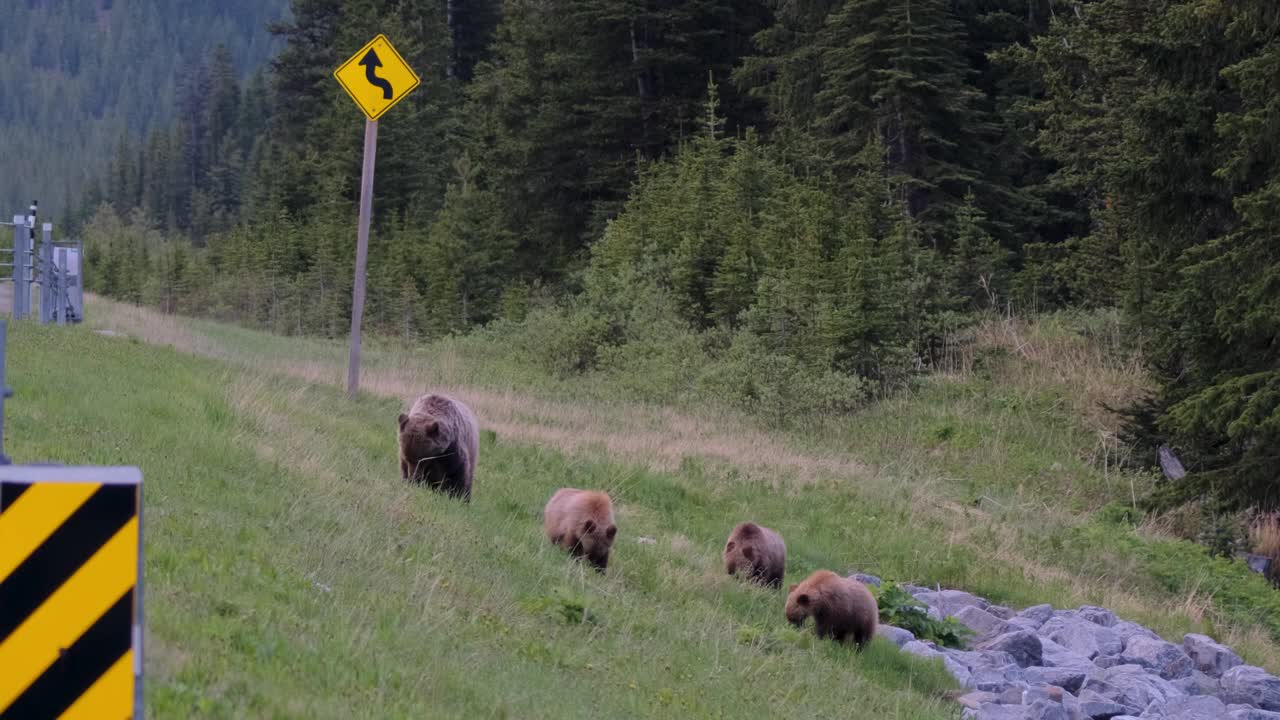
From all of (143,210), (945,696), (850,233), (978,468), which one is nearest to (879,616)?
(945,696)

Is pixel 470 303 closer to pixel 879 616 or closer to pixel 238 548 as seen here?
pixel 879 616

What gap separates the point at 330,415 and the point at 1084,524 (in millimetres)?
10411

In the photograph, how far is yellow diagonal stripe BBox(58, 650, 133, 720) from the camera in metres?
3.72

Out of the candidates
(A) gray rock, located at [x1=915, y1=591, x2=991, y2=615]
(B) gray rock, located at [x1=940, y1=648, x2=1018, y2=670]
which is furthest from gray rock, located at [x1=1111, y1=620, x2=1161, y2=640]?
(B) gray rock, located at [x1=940, y1=648, x2=1018, y2=670]

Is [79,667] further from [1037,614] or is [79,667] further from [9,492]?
[1037,614]

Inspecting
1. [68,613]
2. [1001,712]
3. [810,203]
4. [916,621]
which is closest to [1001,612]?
[916,621]

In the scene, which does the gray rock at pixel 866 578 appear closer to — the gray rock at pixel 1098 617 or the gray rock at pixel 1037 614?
the gray rock at pixel 1037 614

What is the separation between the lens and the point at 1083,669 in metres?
12.2

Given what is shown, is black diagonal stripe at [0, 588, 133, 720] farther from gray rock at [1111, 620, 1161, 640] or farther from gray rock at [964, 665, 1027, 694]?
gray rock at [1111, 620, 1161, 640]

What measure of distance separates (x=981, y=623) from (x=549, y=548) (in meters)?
4.94

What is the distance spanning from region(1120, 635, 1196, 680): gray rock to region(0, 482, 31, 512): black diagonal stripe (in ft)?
37.5

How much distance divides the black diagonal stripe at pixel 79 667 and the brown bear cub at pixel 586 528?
7437mm

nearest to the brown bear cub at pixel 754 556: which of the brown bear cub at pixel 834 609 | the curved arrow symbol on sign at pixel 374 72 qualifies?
the brown bear cub at pixel 834 609

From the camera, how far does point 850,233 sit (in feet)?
95.3
